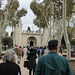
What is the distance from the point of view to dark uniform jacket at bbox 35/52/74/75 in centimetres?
251

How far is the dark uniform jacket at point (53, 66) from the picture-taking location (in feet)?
8.25

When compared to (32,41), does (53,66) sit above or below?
above

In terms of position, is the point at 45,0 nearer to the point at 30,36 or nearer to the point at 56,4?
the point at 56,4

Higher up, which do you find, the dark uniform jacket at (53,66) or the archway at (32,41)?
the dark uniform jacket at (53,66)

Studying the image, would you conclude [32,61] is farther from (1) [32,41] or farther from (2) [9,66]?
(1) [32,41]

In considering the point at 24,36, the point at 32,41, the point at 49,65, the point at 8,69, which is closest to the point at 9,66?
the point at 8,69

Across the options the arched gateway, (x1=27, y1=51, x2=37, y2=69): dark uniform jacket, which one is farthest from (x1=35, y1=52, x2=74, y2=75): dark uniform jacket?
the arched gateway

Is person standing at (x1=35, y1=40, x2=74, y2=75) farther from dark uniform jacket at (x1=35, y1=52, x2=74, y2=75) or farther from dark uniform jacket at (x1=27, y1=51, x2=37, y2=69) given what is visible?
dark uniform jacket at (x1=27, y1=51, x2=37, y2=69)

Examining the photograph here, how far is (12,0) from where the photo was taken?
18.5 meters

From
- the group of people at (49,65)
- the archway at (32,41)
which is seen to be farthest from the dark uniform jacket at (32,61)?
the archway at (32,41)

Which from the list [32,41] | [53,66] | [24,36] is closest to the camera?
[53,66]

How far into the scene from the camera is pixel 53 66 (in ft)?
8.37

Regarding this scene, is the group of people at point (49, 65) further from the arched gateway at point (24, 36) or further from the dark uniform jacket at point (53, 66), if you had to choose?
the arched gateway at point (24, 36)

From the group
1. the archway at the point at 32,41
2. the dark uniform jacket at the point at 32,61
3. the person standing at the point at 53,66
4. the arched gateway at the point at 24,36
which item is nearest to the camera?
the person standing at the point at 53,66
